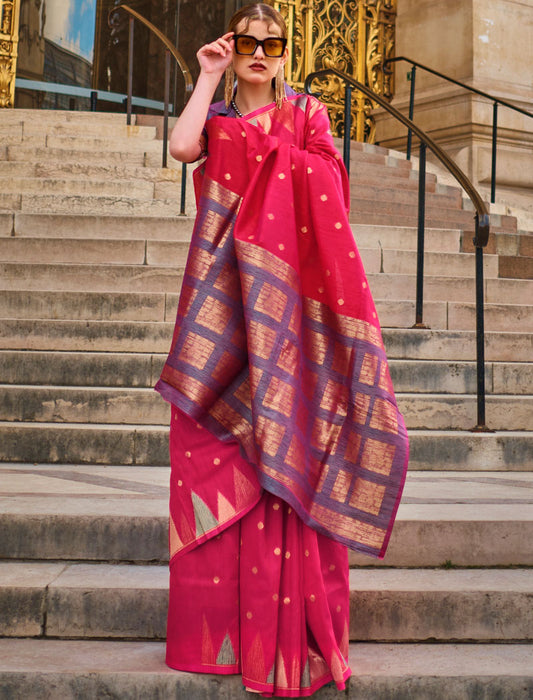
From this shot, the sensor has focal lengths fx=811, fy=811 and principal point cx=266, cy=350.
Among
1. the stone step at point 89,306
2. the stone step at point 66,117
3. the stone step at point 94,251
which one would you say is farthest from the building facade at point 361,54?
the stone step at point 89,306

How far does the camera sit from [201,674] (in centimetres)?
207

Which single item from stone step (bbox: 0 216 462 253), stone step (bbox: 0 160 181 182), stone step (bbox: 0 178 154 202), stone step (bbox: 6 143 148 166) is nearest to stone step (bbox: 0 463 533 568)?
stone step (bbox: 0 216 462 253)

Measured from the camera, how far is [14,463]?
12.0 feet

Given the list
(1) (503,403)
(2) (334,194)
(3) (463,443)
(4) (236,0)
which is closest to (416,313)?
(1) (503,403)

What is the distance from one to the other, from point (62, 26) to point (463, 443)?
9181mm

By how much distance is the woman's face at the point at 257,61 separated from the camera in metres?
2.07

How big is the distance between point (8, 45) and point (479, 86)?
5.60m

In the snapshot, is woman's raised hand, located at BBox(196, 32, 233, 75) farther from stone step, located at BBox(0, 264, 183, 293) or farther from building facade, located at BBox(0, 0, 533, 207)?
building facade, located at BBox(0, 0, 533, 207)

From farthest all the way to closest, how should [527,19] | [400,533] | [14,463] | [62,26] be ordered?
[62,26], [527,19], [14,463], [400,533]

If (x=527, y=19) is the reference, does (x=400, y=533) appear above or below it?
below

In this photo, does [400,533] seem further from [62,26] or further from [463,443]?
[62,26]

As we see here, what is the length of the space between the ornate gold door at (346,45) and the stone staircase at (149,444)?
328 cm

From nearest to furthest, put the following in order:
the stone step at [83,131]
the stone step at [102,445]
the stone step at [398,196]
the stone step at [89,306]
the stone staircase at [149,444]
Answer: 1. the stone staircase at [149,444]
2. the stone step at [102,445]
3. the stone step at [89,306]
4. the stone step at [398,196]
5. the stone step at [83,131]

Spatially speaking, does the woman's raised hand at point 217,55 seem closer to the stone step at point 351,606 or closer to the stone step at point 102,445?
the stone step at point 351,606
